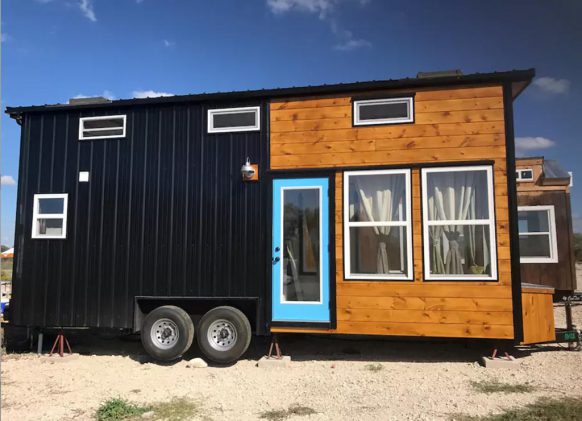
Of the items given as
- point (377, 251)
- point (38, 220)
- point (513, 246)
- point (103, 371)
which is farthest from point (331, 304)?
point (38, 220)

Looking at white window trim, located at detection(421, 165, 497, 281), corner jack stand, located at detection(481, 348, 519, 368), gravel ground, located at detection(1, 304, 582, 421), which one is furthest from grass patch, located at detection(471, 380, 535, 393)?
white window trim, located at detection(421, 165, 497, 281)

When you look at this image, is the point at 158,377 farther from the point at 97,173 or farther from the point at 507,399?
the point at 507,399

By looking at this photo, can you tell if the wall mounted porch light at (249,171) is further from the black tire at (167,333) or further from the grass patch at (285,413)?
the grass patch at (285,413)

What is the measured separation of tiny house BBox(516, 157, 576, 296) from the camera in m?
10.1

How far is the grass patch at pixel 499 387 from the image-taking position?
4.99 meters

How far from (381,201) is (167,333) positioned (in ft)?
11.7

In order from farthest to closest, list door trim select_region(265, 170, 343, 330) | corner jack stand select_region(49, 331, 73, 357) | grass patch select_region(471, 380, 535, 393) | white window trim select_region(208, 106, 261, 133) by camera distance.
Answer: corner jack stand select_region(49, 331, 73, 357)
white window trim select_region(208, 106, 261, 133)
door trim select_region(265, 170, 343, 330)
grass patch select_region(471, 380, 535, 393)

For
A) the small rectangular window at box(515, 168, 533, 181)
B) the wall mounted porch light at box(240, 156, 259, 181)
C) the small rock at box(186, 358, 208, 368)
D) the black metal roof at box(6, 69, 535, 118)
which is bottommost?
the small rock at box(186, 358, 208, 368)

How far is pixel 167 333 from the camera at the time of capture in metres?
6.62

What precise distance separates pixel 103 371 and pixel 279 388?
2515 millimetres

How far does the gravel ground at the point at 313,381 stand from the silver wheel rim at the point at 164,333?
0.30m

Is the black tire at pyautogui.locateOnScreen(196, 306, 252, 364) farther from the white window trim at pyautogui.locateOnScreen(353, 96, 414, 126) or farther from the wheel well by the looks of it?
the white window trim at pyautogui.locateOnScreen(353, 96, 414, 126)

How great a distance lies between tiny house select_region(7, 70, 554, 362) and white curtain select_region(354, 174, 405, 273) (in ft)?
0.07

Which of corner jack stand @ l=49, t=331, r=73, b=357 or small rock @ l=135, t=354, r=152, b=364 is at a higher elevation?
corner jack stand @ l=49, t=331, r=73, b=357
